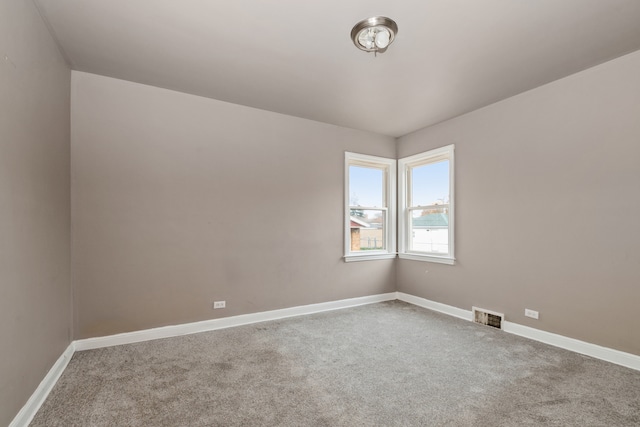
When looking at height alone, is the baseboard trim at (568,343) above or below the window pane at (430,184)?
below

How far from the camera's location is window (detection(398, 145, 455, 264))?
418cm

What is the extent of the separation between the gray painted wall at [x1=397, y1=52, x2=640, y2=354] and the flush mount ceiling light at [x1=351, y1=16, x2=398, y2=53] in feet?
6.43

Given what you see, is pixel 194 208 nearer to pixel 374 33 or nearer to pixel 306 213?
pixel 306 213

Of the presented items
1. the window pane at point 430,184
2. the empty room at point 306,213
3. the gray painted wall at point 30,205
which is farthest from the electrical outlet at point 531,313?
the gray painted wall at point 30,205

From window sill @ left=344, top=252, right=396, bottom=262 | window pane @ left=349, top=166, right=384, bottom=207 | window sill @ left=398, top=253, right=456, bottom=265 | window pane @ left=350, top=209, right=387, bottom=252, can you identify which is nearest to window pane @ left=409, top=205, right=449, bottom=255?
window sill @ left=398, top=253, right=456, bottom=265

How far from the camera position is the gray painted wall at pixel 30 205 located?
5.39 feet

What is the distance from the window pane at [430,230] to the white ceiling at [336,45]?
1.59m

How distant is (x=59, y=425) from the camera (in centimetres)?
182

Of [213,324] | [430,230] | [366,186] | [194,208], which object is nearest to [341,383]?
[213,324]

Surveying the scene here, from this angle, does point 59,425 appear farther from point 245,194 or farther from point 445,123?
point 445,123

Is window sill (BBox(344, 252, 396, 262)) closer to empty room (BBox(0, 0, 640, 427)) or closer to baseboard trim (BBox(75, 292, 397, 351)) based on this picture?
empty room (BBox(0, 0, 640, 427))

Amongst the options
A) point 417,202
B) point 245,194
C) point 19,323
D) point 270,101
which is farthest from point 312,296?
point 19,323

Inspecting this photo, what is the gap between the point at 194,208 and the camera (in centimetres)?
341

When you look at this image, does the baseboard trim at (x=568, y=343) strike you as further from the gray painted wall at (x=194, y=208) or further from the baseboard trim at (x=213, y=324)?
the gray painted wall at (x=194, y=208)
